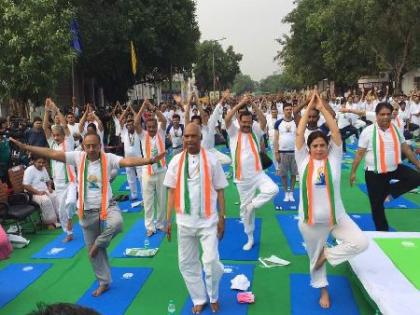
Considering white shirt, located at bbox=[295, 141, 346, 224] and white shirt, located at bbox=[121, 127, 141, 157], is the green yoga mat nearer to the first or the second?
white shirt, located at bbox=[295, 141, 346, 224]

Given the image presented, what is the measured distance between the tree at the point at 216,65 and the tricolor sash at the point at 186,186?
69.7 meters

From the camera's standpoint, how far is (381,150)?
645 cm

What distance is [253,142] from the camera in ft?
22.9

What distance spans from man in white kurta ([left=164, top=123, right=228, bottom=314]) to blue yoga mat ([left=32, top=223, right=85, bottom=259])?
119 inches

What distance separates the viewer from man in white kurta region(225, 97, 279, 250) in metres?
6.81

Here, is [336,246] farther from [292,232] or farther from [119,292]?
[292,232]

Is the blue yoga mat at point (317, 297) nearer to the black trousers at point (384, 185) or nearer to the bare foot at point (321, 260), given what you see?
the bare foot at point (321, 260)

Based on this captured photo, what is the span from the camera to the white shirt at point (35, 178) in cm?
873

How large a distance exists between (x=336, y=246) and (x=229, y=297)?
4.73 ft

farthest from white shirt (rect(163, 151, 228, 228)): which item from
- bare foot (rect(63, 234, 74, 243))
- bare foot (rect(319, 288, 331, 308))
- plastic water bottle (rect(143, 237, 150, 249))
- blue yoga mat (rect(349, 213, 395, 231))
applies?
blue yoga mat (rect(349, 213, 395, 231))

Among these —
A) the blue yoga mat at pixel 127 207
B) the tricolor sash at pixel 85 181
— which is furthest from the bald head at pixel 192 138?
the blue yoga mat at pixel 127 207

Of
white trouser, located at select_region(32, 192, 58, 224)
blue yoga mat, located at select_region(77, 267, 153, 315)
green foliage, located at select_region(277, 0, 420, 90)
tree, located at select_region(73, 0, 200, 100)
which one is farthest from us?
green foliage, located at select_region(277, 0, 420, 90)

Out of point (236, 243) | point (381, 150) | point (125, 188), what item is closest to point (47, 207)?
point (125, 188)

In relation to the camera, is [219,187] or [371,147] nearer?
[219,187]
